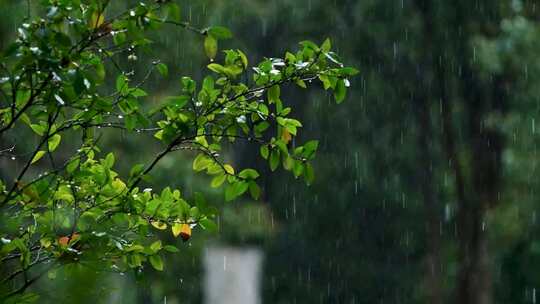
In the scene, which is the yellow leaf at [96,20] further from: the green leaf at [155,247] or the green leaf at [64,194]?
the green leaf at [155,247]

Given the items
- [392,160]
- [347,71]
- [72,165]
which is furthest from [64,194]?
[392,160]

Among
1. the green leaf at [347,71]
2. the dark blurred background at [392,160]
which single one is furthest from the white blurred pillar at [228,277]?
the green leaf at [347,71]

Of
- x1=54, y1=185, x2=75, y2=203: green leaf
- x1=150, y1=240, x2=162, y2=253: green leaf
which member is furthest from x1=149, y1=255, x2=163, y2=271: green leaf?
x1=54, y1=185, x2=75, y2=203: green leaf

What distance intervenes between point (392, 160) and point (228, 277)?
714cm

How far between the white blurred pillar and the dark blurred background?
32 centimetres

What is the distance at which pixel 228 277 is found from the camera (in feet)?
54.0

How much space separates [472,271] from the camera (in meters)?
16.4

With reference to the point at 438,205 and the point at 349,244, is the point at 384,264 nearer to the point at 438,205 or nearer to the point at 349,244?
the point at 349,244

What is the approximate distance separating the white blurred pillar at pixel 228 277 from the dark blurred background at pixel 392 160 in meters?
0.32

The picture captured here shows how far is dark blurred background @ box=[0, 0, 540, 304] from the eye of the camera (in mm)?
16391

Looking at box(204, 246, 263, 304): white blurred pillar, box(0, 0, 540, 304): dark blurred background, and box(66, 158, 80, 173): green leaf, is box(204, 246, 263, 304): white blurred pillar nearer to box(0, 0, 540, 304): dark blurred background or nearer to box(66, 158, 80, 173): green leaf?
box(0, 0, 540, 304): dark blurred background

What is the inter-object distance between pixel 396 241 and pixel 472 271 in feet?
24.7

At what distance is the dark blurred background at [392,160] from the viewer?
1639 centimetres

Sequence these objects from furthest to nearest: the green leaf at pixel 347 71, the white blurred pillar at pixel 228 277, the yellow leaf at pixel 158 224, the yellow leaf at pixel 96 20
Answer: the white blurred pillar at pixel 228 277, the yellow leaf at pixel 158 224, the green leaf at pixel 347 71, the yellow leaf at pixel 96 20
